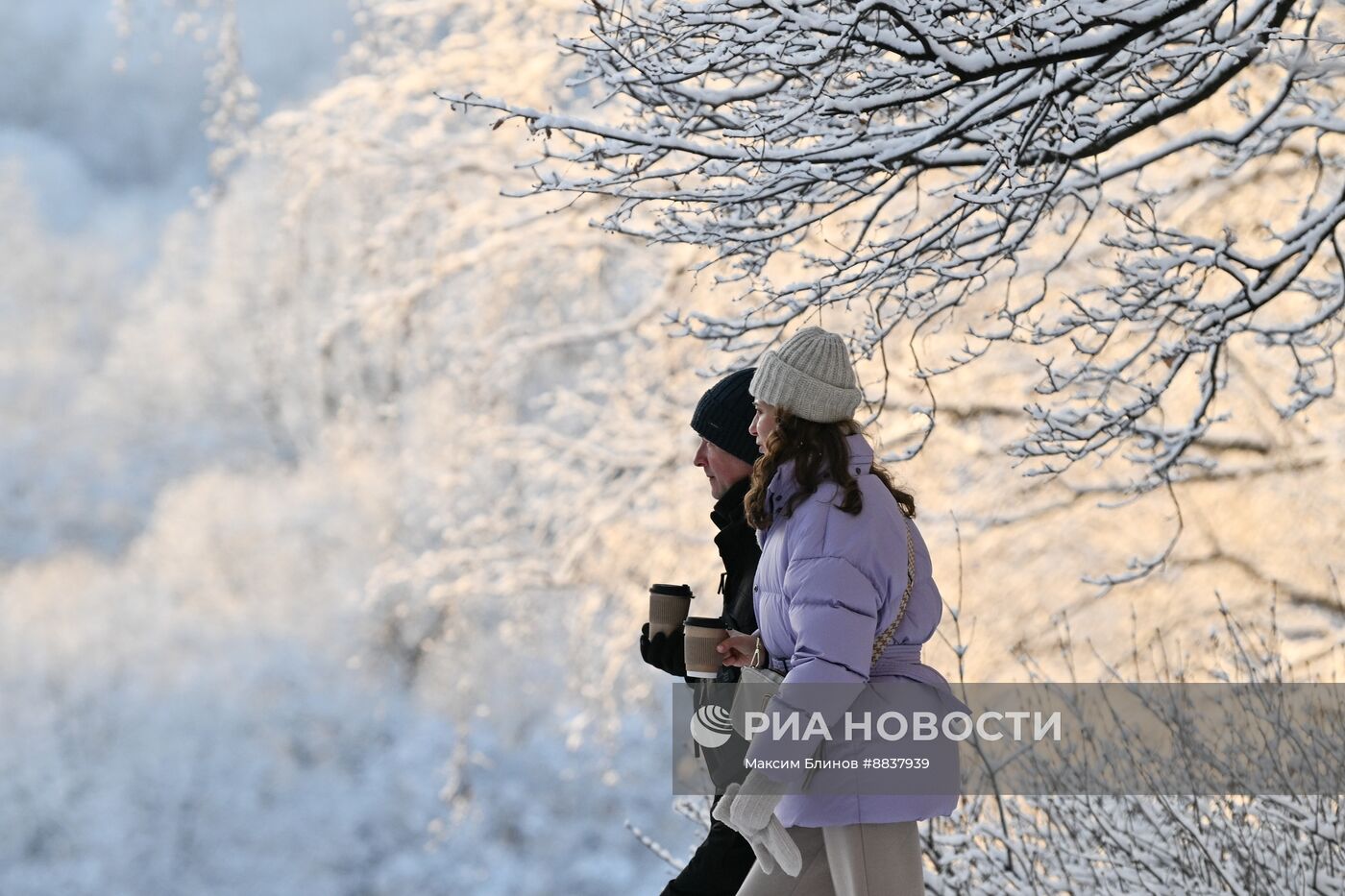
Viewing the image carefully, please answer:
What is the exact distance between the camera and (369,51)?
547 inches

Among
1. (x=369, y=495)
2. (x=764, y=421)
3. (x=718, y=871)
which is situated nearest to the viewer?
(x=764, y=421)

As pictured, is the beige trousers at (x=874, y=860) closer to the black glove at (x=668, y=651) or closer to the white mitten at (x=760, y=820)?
the white mitten at (x=760, y=820)

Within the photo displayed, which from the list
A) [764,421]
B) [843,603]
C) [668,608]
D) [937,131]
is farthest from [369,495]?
[843,603]

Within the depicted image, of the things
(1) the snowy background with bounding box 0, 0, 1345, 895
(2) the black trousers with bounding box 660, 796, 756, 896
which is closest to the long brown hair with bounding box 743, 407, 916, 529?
(2) the black trousers with bounding box 660, 796, 756, 896

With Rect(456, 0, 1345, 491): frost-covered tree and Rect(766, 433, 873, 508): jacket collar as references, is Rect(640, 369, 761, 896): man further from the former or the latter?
Rect(456, 0, 1345, 491): frost-covered tree

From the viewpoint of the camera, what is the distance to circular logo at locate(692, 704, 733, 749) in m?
2.63

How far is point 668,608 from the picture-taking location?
2832mm

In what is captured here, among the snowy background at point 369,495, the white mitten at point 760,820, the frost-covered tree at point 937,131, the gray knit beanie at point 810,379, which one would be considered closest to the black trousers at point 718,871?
the white mitten at point 760,820

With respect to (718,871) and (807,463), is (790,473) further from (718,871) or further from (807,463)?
(718,871)

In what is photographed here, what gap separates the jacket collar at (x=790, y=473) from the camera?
2301mm

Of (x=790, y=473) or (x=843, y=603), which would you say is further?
(x=790, y=473)

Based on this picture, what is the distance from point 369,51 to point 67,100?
16.2 m

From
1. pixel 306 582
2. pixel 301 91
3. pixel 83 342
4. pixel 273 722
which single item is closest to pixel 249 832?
pixel 273 722

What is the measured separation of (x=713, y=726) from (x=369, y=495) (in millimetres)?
18017
